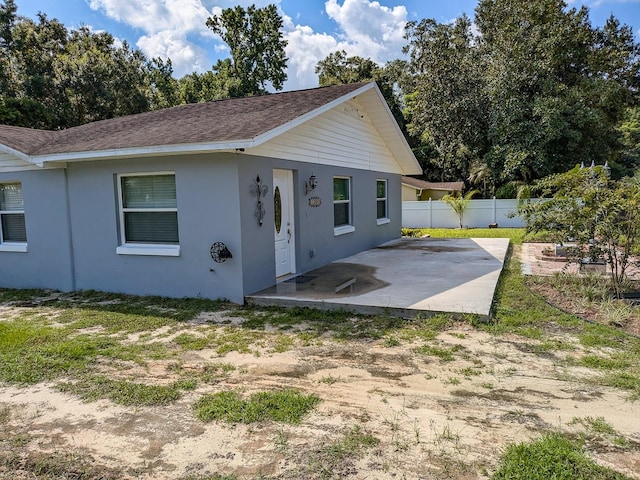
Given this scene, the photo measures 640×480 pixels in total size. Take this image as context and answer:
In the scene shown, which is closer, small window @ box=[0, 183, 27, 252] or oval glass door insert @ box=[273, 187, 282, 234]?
oval glass door insert @ box=[273, 187, 282, 234]

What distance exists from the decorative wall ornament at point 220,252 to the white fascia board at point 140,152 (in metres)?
1.44

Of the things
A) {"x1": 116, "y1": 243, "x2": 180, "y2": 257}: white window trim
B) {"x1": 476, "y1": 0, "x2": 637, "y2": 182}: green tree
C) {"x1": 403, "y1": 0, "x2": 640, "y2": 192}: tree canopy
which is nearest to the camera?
{"x1": 116, "y1": 243, "x2": 180, "y2": 257}: white window trim

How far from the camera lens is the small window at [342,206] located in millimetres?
10570

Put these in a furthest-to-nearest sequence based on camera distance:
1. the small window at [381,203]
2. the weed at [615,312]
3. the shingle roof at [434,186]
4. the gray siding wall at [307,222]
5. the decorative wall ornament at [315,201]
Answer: the shingle roof at [434,186] < the small window at [381,203] < the decorative wall ornament at [315,201] < the gray siding wall at [307,222] < the weed at [615,312]

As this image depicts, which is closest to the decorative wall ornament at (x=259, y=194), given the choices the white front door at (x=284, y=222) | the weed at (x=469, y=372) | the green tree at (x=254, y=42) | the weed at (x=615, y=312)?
the white front door at (x=284, y=222)

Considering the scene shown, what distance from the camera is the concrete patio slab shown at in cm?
627

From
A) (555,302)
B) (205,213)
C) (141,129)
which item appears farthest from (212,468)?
(141,129)

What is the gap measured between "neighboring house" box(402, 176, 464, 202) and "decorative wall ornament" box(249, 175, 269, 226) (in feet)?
66.4

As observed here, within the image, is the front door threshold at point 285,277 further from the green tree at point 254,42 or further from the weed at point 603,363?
the green tree at point 254,42

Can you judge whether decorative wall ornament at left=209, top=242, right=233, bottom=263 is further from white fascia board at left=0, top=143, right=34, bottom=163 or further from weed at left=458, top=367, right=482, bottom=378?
weed at left=458, top=367, right=482, bottom=378

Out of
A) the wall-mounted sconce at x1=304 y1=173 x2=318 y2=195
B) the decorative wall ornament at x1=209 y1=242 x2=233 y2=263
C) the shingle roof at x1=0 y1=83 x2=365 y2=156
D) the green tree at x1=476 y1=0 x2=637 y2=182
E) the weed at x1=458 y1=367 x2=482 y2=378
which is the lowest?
the weed at x1=458 y1=367 x2=482 y2=378

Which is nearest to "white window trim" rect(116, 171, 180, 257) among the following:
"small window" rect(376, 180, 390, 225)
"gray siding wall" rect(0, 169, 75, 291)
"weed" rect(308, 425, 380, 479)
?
"gray siding wall" rect(0, 169, 75, 291)

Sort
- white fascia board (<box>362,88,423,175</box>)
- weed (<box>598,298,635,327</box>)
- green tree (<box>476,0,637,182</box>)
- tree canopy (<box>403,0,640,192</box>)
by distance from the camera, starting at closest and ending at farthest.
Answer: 1. weed (<box>598,298,635,327</box>)
2. white fascia board (<box>362,88,423,175</box>)
3. green tree (<box>476,0,637,182</box>)
4. tree canopy (<box>403,0,640,192</box>)

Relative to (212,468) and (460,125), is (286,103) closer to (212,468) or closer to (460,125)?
(212,468)
